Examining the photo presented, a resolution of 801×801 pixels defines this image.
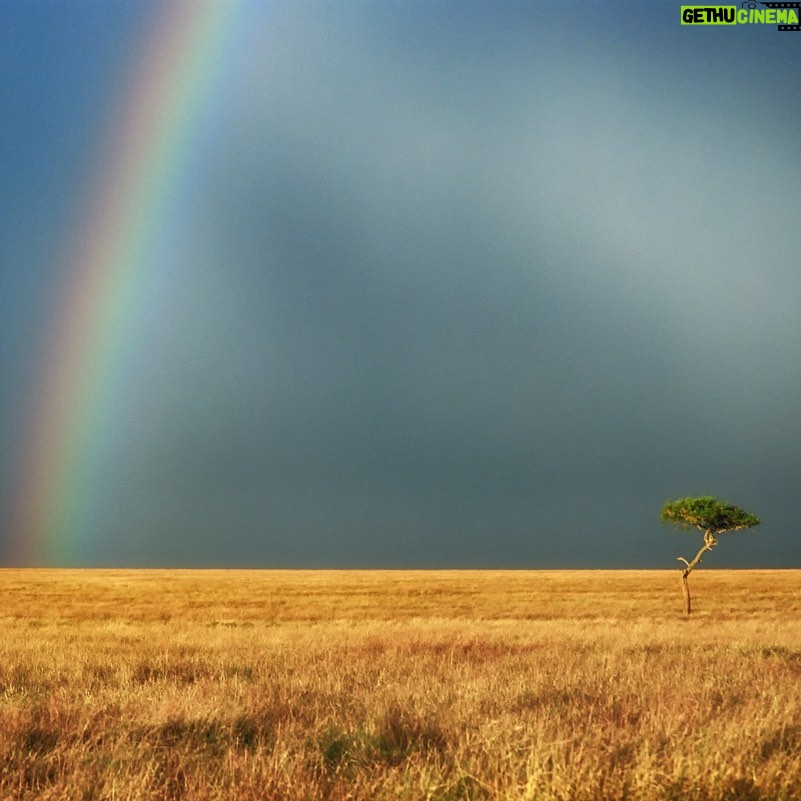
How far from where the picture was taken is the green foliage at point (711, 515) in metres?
45.0

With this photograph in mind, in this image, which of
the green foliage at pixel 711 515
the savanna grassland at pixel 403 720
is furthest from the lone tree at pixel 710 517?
the savanna grassland at pixel 403 720

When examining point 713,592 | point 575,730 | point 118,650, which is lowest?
point 713,592

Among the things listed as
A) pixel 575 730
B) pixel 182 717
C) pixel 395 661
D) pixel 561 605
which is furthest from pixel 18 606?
pixel 575 730

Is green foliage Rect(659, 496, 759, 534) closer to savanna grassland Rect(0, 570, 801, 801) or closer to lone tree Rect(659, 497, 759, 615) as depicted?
lone tree Rect(659, 497, 759, 615)

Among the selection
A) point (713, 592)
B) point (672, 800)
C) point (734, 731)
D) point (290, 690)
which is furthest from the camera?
point (713, 592)

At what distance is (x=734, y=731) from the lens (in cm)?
648

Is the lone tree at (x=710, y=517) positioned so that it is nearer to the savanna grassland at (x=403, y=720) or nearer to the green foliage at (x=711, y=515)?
the green foliage at (x=711, y=515)

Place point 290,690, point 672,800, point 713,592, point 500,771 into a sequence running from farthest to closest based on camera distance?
point 713,592 → point 290,690 → point 500,771 → point 672,800

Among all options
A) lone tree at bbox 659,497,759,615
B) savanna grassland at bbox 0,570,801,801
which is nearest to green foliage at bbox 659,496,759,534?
lone tree at bbox 659,497,759,615

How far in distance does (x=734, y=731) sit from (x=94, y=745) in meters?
5.49

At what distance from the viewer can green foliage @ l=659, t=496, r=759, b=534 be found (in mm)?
45031

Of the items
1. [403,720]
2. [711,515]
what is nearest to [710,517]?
[711,515]

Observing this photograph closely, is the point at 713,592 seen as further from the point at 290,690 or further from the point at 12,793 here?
the point at 12,793

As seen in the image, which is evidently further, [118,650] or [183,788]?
[118,650]
